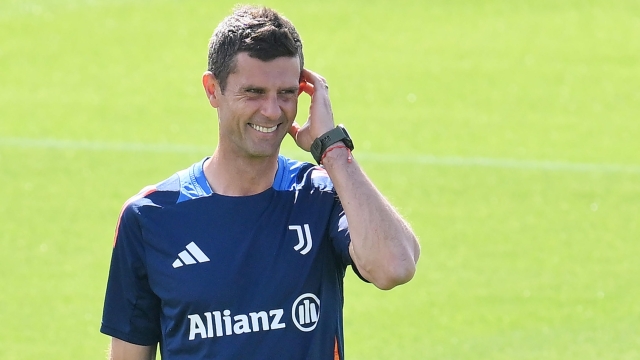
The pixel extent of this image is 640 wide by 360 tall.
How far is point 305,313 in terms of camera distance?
3.62 meters

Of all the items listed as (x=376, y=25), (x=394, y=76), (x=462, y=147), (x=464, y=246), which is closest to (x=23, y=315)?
(x=464, y=246)

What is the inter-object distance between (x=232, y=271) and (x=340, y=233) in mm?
353

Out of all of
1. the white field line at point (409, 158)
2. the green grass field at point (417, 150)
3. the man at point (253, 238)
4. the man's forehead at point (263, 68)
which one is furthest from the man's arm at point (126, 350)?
the white field line at point (409, 158)

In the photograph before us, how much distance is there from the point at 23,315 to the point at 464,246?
3.08m

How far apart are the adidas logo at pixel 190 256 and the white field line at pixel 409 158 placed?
21.1 feet

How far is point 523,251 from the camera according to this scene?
27.8ft

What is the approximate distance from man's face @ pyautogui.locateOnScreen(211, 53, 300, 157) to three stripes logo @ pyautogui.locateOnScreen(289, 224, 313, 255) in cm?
24

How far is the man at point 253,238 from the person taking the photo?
3604mm

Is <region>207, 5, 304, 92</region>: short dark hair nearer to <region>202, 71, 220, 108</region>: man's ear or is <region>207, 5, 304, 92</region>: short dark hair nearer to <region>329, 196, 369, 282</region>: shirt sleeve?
<region>202, 71, 220, 108</region>: man's ear

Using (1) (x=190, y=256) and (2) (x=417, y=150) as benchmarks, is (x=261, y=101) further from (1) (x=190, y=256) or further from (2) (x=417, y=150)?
(2) (x=417, y=150)

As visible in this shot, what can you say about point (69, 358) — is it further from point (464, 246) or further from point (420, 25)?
point (420, 25)

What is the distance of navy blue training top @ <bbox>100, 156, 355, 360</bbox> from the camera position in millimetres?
3605

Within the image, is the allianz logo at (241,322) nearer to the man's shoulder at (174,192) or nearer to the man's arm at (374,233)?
the man's arm at (374,233)

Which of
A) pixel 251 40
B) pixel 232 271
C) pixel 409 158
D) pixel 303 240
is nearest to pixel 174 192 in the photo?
pixel 232 271
